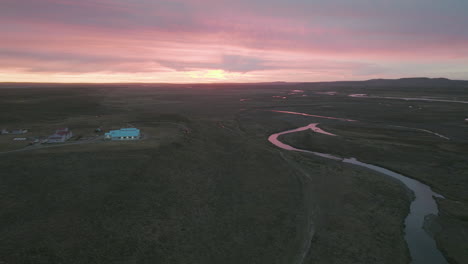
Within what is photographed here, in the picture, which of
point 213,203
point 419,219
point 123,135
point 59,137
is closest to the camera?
point 419,219

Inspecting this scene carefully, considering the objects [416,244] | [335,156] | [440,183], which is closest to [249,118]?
[335,156]

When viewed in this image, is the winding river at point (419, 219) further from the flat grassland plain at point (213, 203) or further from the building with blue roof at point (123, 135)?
the building with blue roof at point (123, 135)

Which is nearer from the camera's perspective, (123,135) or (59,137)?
(59,137)

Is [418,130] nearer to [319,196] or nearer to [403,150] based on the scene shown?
[403,150]

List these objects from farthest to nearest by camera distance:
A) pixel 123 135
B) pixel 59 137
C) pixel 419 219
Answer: pixel 123 135 < pixel 59 137 < pixel 419 219

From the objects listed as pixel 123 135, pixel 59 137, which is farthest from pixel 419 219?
pixel 59 137

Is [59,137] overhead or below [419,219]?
overhead

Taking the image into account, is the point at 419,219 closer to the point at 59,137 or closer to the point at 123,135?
the point at 123,135

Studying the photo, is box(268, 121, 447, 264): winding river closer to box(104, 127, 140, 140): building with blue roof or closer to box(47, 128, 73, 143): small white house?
box(104, 127, 140, 140): building with blue roof

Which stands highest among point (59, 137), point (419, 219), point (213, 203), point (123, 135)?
point (123, 135)

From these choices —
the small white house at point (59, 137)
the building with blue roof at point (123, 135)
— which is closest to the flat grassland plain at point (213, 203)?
the building with blue roof at point (123, 135)

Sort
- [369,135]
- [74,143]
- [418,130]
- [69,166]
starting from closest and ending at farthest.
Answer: [69,166], [74,143], [369,135], [418,130]
